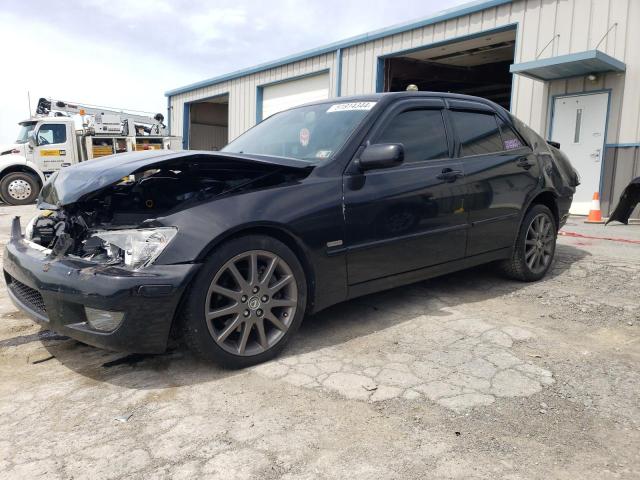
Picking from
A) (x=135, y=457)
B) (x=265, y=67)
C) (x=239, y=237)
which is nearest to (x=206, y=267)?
(x=239, y=237)

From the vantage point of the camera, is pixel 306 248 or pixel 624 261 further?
pixel 624 261

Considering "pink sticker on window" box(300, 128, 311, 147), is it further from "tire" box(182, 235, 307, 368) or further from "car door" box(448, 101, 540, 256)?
"car door" box(448, 101, 540, 256)

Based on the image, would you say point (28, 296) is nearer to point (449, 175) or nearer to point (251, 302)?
point (251, 302)

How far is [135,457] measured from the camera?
1.95 meters

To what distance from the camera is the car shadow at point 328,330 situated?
268 centimetres

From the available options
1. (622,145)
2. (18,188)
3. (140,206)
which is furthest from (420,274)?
(18,188)

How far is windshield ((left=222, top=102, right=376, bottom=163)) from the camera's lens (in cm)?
329

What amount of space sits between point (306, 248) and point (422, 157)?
123 cm

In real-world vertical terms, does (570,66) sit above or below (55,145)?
above

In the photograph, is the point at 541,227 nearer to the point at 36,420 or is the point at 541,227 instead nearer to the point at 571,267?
the point at 571,267

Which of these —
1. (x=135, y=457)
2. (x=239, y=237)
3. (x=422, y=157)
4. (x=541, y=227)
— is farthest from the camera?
(x=541, y=227)

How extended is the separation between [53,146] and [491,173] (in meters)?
14.3

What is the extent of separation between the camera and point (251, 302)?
271 cm

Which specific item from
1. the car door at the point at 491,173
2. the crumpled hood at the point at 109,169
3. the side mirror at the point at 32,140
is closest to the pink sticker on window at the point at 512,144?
the car door at the point at 491,173
